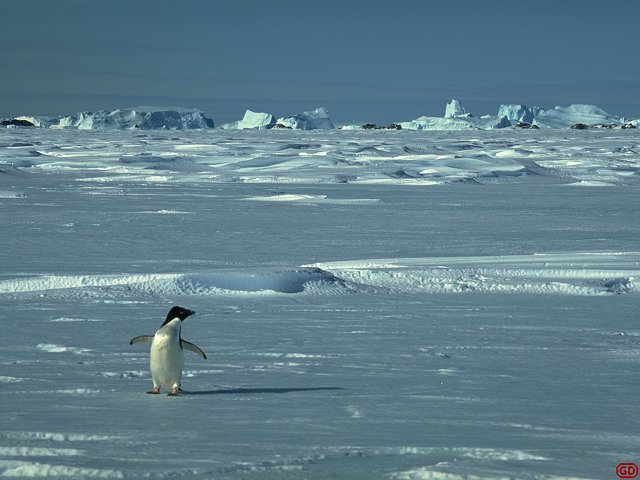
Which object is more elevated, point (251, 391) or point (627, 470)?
point (627, 470)

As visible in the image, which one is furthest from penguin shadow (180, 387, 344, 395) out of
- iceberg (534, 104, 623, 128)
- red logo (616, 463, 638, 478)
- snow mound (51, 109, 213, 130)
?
iceberg (534, 104, 623, 128)

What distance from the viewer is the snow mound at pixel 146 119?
145 meters

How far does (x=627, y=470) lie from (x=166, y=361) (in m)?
1.51

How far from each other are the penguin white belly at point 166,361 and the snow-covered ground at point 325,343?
0.09 m

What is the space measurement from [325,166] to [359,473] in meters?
18.8

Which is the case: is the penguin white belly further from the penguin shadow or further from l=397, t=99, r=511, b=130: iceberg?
l=397, t=99, r=511, b=130: iceberg

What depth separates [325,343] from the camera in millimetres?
4363

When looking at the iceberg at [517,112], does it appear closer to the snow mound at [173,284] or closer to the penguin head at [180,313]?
the snow mound at [173,284]

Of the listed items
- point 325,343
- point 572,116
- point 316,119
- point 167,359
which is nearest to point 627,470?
point 167,359

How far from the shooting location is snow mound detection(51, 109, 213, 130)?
5704 inches

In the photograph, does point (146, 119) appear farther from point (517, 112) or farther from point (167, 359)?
point (167, 359)

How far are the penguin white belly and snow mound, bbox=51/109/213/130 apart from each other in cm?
14136

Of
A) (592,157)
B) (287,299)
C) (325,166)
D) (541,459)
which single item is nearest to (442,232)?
(287,299)

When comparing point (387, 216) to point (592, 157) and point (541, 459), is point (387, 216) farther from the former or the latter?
point (592, 157)
